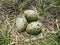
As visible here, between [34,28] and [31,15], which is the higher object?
[31,15]

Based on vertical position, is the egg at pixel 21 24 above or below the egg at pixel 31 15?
below

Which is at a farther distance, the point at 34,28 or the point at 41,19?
the point at 41,19

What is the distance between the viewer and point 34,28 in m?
2.68

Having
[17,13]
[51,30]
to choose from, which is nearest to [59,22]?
[51,30]

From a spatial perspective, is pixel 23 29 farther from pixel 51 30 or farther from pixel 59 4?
pixel 59 4

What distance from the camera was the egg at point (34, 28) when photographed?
2684 millimetres

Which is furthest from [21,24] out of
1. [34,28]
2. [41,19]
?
[41,19]

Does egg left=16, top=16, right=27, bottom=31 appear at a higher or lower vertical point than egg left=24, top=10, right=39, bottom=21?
lower

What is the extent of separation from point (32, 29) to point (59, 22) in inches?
15.3

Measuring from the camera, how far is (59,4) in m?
2.89

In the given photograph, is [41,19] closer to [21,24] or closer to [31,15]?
[31,15]

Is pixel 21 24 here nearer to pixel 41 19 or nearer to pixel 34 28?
pixel 34 28

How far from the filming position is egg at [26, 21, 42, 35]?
2.68m

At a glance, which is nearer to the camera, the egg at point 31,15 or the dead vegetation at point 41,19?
the dead vegetation at point 41,19
